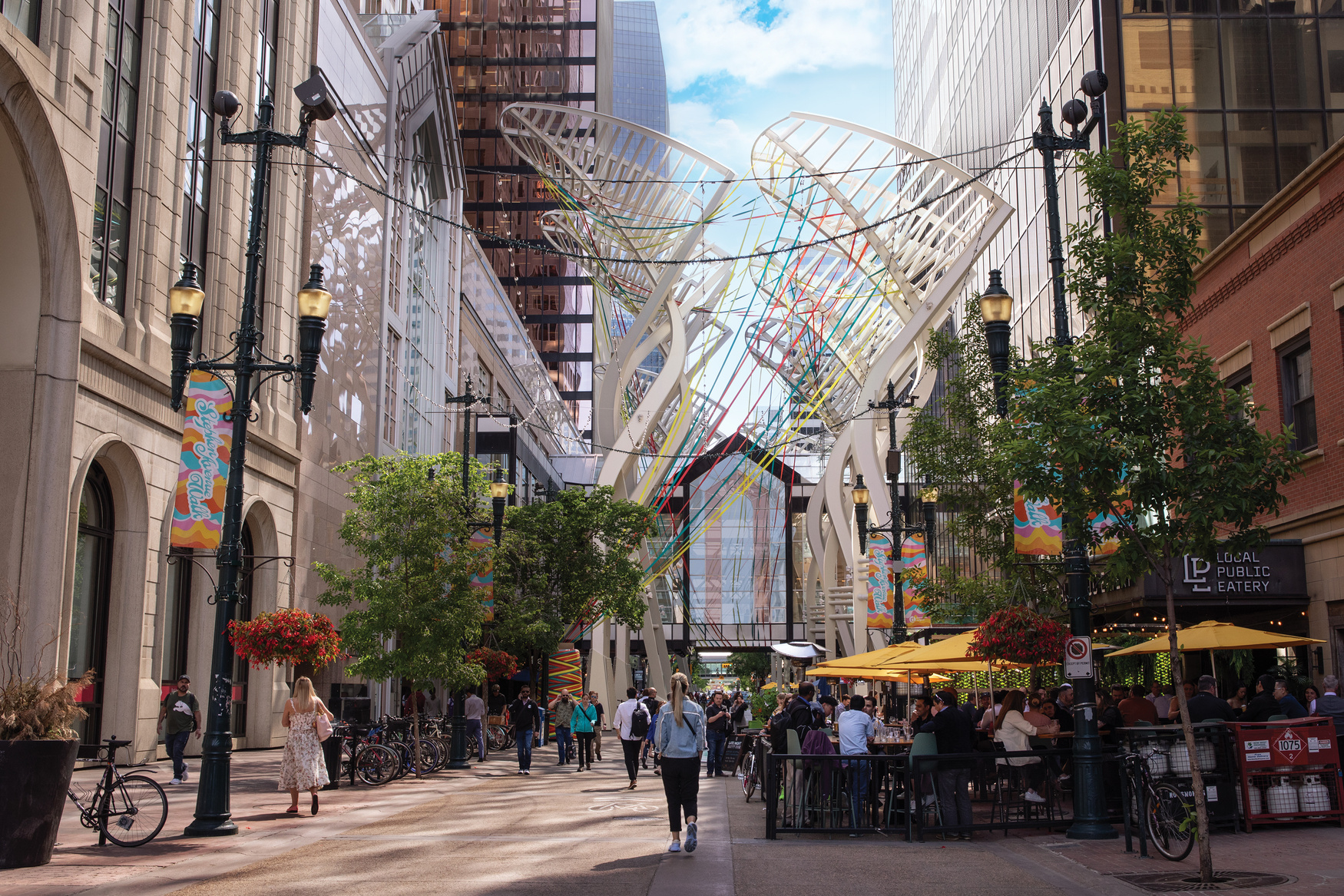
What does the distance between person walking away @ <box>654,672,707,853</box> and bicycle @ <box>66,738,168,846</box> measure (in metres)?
5.17

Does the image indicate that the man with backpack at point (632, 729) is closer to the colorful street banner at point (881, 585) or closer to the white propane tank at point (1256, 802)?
the colorful street banner at point (881, 585)

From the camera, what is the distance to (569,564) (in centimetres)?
3684

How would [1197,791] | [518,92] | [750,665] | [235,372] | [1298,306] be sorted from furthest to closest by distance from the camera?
[750,665] → [518,92] → [1298,306] → [235,372] → [1197,791]

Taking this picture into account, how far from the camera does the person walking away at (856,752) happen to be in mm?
14367

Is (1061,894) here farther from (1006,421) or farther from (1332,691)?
(1332,691)

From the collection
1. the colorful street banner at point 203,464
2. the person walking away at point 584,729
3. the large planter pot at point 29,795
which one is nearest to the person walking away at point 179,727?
the colorful street banner at point 203,464

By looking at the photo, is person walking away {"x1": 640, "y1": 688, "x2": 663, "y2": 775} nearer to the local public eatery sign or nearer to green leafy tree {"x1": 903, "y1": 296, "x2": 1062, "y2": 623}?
green leafy tree {"x1": 903, "y1": 296, "x2": 1062, "y2": 623}

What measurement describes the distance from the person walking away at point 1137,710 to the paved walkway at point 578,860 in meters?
3.21

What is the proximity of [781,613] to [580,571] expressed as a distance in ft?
189

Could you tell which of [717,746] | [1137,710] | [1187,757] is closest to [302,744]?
[1187,757]

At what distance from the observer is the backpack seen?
75.4 ft

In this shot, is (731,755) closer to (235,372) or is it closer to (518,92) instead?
(235,372)

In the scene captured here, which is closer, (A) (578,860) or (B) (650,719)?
(A) (578,860)

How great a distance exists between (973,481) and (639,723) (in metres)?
7.76
